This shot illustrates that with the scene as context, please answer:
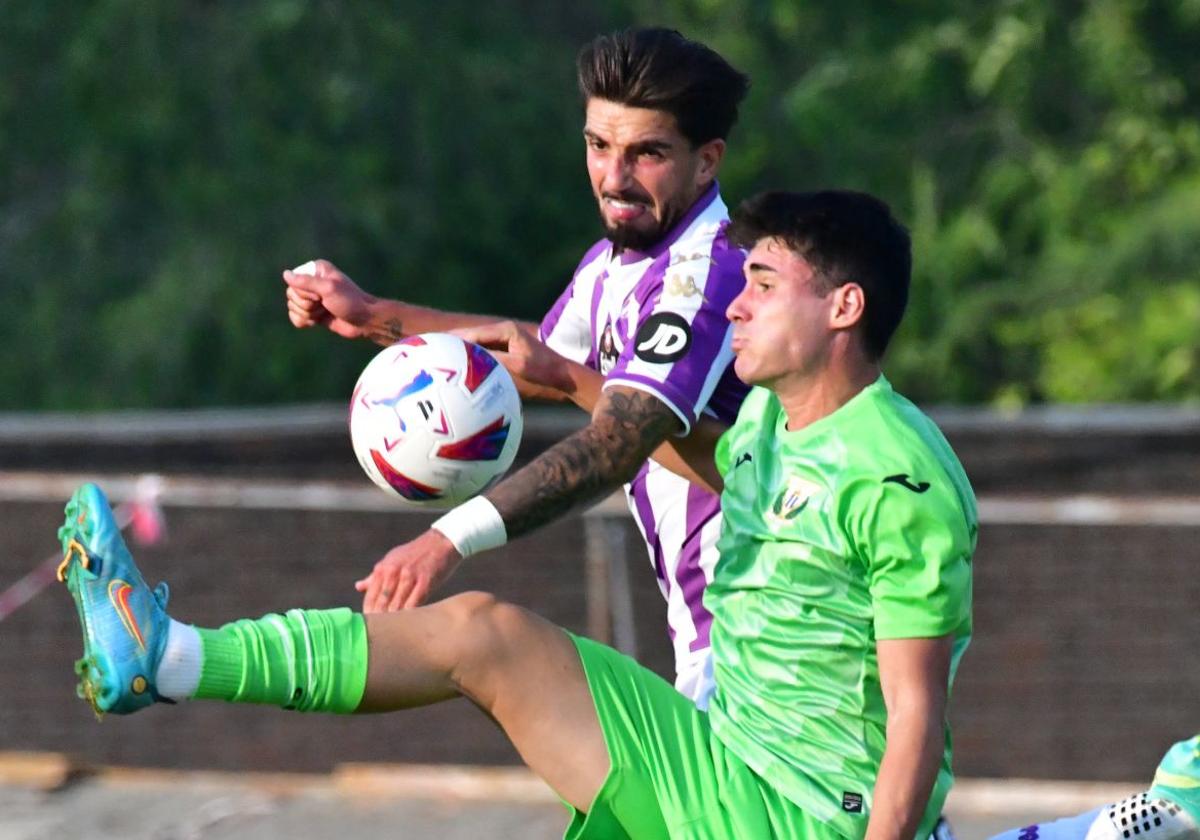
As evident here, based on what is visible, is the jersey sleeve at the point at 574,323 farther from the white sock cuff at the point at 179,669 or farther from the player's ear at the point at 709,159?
the white sock cuff at the point at 179,669

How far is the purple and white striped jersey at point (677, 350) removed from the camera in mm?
4863

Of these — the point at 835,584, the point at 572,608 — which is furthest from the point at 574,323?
the point at 572,608

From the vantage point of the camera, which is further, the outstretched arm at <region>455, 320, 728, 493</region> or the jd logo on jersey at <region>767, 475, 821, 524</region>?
the outstretched arm at <region>455, 320, 728, 493</region>

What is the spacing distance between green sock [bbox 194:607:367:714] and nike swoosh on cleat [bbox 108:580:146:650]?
121 millimetres

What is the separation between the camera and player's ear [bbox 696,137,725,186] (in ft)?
16.8

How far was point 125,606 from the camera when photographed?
4328mm

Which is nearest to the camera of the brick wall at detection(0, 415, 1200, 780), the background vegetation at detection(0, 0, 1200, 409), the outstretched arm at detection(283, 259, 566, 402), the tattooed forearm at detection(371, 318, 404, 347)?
the outstretched arm at detection(283, 259, 566, 402)

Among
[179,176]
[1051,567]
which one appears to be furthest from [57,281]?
[1051,567]

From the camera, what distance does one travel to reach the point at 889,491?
424 cm

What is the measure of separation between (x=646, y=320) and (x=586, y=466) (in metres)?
0.41

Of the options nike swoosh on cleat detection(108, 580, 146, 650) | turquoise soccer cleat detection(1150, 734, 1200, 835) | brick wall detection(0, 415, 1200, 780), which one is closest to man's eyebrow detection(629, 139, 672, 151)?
nike swoosh on cleat detection(108, 580, 146, 650)

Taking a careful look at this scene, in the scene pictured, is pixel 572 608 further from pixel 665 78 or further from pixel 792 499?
pixel 792 499

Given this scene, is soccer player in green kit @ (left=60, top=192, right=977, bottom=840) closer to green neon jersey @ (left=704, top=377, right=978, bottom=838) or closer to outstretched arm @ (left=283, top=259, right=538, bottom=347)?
green neon jersey @ (left=704, top=377, right=978, bottom=838)

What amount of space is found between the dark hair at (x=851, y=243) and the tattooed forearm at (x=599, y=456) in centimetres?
45
